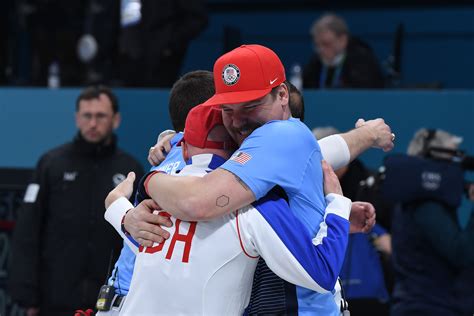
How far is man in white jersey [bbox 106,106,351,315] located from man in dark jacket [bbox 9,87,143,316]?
139 inches

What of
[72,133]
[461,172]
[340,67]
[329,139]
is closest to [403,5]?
[340,67]

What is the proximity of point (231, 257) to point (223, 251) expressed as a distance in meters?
0.03

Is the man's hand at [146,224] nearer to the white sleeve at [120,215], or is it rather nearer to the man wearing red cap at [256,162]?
the man wearing red cap at [256,162]

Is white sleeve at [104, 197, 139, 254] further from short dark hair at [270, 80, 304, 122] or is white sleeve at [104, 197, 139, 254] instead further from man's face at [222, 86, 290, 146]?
short dark hair at [270, 80, 304, 122]

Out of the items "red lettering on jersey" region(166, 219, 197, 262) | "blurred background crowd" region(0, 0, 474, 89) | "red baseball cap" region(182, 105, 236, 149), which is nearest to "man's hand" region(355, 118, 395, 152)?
"red baseball cap" region(182, 105, 236, 149)

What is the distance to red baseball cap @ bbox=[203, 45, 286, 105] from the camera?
10.6ft

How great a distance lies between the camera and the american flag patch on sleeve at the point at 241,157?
10.4 ft

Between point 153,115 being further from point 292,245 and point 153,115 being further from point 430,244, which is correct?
point 292,245

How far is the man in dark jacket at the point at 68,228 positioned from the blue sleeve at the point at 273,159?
3.72 m

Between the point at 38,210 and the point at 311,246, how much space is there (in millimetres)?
4185

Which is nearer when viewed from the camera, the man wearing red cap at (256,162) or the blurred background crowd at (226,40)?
the man wearing red cap at (256,162)

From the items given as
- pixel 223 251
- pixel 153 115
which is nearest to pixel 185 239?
pixel 223 251

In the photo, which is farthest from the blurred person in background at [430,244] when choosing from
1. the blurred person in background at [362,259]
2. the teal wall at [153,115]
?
the teal wall at [153,115]

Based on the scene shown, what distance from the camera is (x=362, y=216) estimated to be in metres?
3.69
